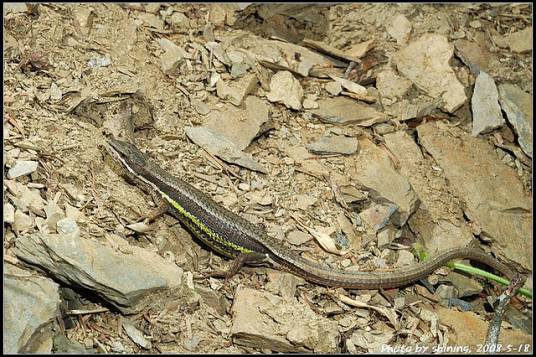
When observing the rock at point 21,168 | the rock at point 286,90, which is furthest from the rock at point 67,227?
the rock at point 286,90

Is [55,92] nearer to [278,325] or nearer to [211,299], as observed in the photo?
[211,299]

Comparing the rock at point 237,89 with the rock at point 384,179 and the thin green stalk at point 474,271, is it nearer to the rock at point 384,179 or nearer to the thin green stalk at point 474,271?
the rock at point 384,179

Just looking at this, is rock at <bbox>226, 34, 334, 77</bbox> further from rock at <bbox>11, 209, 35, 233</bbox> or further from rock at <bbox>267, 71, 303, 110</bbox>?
rock at <bbox>11, 209, 35, 233</bbox>

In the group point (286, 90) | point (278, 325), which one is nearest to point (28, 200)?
point (278, 325)

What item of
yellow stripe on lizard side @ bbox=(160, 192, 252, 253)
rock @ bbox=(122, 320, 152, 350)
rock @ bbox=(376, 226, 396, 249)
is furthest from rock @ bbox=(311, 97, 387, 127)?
rock @ bbox=(122, 320, 152, 350)

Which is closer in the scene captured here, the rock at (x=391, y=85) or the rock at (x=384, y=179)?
the rock at (x=384, y=179)
